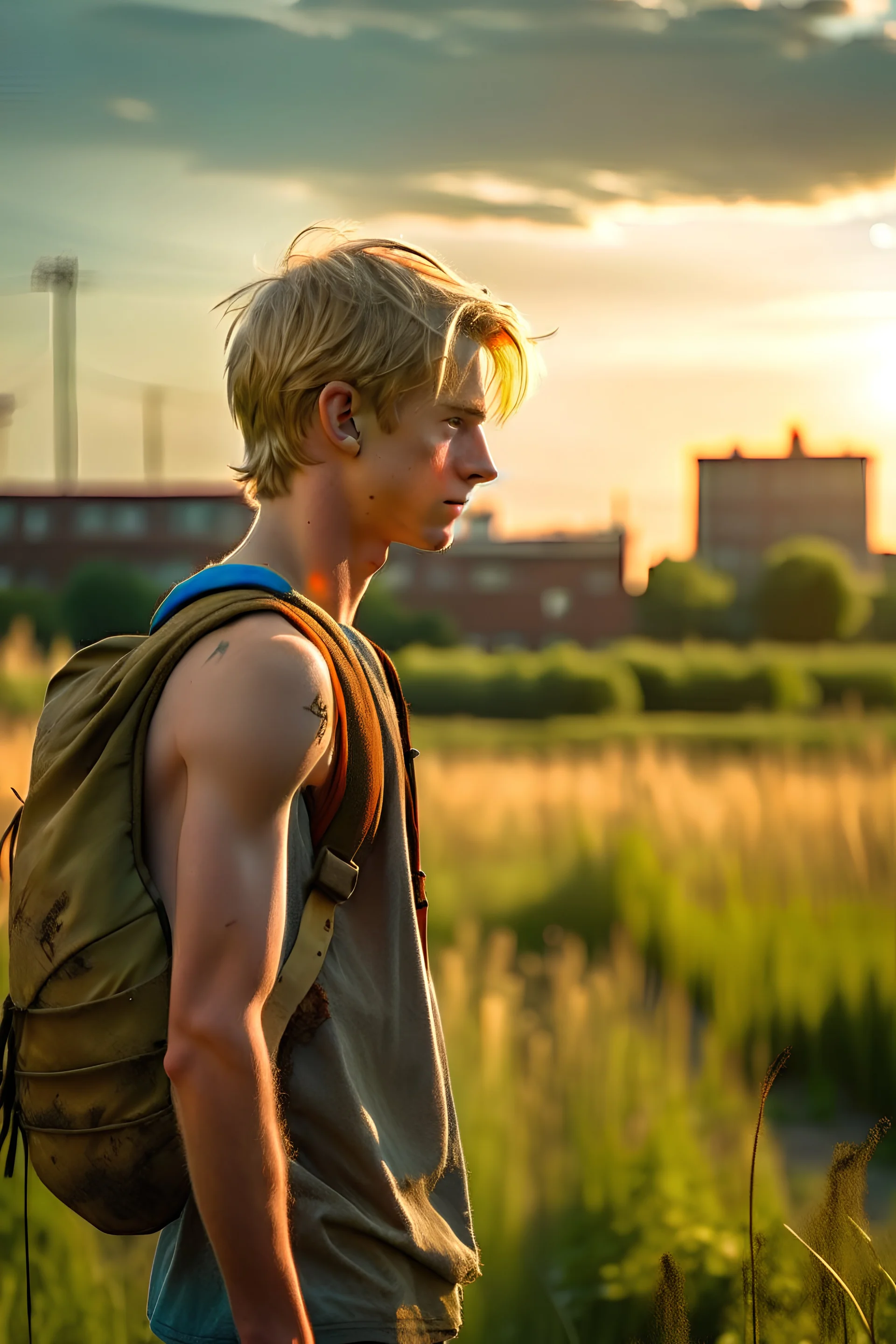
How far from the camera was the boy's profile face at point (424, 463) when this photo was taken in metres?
1.49

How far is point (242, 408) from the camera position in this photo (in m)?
1.58

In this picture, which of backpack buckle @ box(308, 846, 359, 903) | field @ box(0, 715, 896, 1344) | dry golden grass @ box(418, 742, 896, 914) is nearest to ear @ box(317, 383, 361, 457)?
backpack buckle @ box(308, 846, 359, 903)

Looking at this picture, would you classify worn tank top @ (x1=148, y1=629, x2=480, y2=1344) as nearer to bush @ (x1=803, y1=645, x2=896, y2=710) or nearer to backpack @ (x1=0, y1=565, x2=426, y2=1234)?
backpack @ (x1=0, y1=565, x2=426, y2=1234)

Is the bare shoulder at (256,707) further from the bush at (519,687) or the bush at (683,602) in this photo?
the bush at (683,602)

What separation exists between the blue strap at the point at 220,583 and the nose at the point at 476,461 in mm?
273

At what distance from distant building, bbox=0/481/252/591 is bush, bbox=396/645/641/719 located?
19137 mm

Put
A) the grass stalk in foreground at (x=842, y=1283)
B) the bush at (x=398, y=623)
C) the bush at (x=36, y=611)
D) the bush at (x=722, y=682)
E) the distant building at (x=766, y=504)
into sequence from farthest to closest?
the distant building at (x=766, y=504) → the bush at (x=36, y=611) → the bush at (x=398, y=623) → the bush at (x=722, y=682) → the grass stalk in foreground at (x=842, y=1283)

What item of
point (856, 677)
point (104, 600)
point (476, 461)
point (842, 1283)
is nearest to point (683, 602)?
point (856, 677)

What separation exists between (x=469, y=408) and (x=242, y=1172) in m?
0.86

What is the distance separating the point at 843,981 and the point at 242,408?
13.4 feet

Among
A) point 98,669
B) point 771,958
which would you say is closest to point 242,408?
point 98,669

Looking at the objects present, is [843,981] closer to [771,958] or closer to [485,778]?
[771,958]

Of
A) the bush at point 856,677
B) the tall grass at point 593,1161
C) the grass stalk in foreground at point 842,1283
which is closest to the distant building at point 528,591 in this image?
the bush at point 856,677

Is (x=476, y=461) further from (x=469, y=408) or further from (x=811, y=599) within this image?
(x=811, y=599)
